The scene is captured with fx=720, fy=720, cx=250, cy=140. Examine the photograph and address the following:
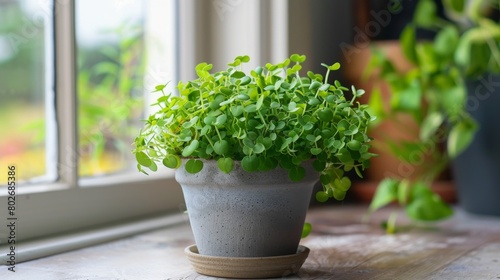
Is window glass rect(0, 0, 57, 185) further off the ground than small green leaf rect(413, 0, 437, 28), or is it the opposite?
small green leaf rect(413, 0, 437, 28)

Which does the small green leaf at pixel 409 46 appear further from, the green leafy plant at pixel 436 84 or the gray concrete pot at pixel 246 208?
the gray concrete pot at pixel 246 208

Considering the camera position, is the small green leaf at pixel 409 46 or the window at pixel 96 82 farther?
the small green leaf at pixel 409 46

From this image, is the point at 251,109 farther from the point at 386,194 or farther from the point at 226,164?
the point at 386,194

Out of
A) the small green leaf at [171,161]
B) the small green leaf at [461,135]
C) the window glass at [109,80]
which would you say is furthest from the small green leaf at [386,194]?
the small green leaf at [171,161]

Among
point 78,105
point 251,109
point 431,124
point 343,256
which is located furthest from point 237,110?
point 431,124

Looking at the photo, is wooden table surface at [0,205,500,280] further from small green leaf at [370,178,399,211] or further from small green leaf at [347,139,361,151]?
small green leaf at [347,139,361,151]

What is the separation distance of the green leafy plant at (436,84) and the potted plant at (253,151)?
0.65 meters

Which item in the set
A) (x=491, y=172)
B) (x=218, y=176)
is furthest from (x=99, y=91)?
(x=491, y=172)

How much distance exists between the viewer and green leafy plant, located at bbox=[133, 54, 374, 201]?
813 millimetres

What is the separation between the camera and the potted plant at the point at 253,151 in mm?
819

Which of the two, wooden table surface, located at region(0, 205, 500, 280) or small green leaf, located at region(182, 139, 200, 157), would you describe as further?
wooden table surface, located at region(0, 205, 500, 280)

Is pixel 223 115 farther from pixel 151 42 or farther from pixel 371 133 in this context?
pixel 371 133

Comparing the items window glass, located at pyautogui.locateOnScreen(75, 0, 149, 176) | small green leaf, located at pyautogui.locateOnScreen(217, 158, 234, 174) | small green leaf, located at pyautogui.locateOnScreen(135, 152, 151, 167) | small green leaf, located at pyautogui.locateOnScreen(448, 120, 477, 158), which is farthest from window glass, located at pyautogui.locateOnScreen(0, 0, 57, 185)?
small green leaf, located at pyautogui.locateOnScreen(448, 120, 477, 158)

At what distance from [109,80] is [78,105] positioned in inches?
9.0
